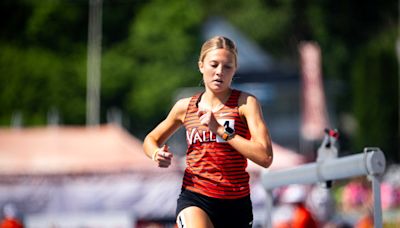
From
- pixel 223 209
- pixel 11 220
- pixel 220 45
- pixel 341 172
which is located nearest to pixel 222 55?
pixel 220 45

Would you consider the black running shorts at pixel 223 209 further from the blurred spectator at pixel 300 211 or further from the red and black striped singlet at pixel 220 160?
the blurred spectator at pixel 300 211

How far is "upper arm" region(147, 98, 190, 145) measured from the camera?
6.62 meters

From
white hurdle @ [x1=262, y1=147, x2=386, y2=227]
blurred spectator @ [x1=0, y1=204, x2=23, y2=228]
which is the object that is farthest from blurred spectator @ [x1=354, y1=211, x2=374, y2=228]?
white hurdle @ [x1=262, y1=147, x2=386, y2=227]

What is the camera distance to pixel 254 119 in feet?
20.7

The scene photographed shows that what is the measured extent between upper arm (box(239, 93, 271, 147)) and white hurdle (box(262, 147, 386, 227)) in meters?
0.61

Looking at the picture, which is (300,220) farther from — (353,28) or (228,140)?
(353,28)

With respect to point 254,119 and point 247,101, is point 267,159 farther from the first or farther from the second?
point 247,101

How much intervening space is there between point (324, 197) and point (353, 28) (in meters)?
56.4

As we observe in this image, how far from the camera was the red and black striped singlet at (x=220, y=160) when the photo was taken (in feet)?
20.9

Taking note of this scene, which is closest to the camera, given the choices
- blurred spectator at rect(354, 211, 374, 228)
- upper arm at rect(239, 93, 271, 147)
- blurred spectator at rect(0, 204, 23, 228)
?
upper arm at rect(239, 93, 271, 147)

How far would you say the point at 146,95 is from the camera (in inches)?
2667

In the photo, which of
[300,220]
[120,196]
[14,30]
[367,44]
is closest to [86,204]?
[120,196]

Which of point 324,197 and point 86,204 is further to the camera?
point 86,204

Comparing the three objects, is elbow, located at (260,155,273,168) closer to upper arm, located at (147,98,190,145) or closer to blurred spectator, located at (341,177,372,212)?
upper arm, located at (147,98,190,145)
